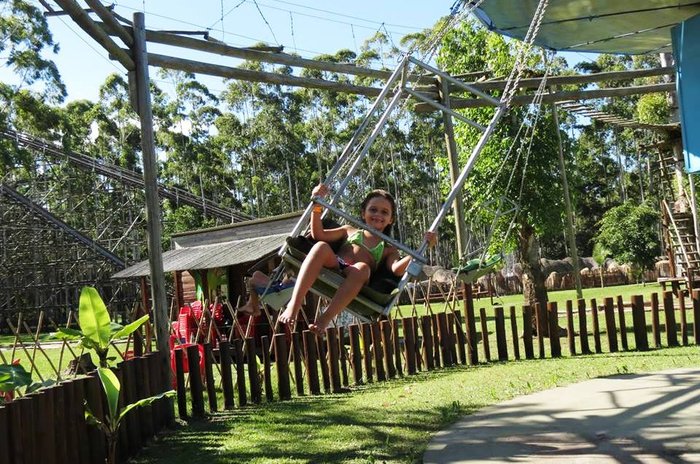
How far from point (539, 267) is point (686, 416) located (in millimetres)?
9041

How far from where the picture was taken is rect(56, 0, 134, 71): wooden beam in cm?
557

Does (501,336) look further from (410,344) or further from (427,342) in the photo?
(410,344)

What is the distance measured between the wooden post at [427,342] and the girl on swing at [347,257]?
13.5 feet

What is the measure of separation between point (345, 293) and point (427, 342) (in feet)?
15.9

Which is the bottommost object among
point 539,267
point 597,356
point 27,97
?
point 597,356

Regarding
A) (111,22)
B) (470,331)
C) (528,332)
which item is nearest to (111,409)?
(111,22)

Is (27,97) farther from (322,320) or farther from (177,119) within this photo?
(322,320)

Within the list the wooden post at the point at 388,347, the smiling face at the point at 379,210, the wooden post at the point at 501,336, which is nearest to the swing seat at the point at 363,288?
the smiling face at the point at 379,210

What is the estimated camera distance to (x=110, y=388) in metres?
5.20

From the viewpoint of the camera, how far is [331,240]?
17.0 ft

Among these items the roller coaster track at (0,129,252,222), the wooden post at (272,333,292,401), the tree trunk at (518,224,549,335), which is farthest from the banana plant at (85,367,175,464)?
the roller coaster track at (0,129,252,222)

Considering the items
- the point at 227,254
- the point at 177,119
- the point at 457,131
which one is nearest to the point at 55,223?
the point at 227,254

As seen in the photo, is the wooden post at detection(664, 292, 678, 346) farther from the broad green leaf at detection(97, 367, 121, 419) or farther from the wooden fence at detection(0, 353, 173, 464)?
the broad green leaf at detection(97, 367, 121, 419)

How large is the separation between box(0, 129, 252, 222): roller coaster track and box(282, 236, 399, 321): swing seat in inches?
1047
